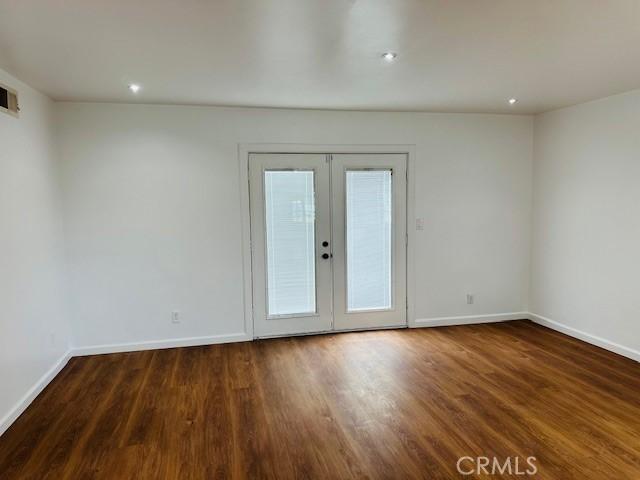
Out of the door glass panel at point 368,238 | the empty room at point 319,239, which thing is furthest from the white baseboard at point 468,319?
the door glass panel at point 368,238

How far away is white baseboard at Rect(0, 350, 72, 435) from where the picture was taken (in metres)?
3.00

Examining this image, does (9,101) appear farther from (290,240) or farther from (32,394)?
(290,240)

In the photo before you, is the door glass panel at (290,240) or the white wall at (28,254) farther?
the door glass panel at (290,240)

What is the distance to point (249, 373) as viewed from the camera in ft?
12.9

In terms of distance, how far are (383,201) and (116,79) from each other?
293cm

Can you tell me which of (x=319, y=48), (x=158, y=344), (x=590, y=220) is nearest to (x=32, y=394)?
(x=158, y=344)

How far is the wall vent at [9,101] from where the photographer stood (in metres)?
3.10

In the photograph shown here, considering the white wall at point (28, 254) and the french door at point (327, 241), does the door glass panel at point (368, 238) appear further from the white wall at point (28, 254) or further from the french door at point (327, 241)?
the white wall at point (28, 254)

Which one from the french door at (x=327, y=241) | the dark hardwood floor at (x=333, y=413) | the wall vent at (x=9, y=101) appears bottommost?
the dark hardwood floor at (x=333, y=413)

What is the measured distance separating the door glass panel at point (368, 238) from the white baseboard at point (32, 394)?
2.93m

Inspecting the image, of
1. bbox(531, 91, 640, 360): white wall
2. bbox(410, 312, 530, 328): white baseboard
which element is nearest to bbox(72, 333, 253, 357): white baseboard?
bbox(410, 312, 530, 328): white baseboard

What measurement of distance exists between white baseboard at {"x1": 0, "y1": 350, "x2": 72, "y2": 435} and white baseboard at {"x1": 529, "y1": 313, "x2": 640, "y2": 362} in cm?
520

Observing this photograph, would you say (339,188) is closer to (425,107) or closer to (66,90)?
(425,107)

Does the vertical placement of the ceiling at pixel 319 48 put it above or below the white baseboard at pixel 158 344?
above
